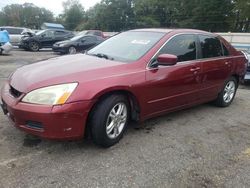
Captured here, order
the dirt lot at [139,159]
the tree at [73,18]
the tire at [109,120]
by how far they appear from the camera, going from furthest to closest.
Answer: the tree at [73,18] → the tire at [109,120] → the dirt lot at [139,159]

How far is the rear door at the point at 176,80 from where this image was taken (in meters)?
4.23

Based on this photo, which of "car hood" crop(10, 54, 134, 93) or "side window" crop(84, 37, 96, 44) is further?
"side window" crop(84, 37, 96, 44)

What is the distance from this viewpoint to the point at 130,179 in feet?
10.2

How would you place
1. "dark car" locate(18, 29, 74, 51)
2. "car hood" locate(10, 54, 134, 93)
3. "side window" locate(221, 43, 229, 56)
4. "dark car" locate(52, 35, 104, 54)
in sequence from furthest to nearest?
"dark car" locate(18, 29, 74, 51)
"dark car" locate(52, 35, 104, 54)
"side window" locate(221, 43, 229, 56)
"car hood" locate(10, 54, 134, 93)

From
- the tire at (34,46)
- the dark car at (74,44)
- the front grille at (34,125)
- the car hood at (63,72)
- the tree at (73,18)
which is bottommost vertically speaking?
the tree at (73,18)

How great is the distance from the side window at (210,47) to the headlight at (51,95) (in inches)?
113

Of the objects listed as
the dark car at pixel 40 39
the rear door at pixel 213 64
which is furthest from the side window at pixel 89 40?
the rear door at pixel 213 64

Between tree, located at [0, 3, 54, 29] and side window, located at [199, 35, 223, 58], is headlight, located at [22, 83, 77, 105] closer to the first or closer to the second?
side window, located at [199, 35, 223, 58]

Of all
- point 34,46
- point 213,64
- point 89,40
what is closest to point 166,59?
point 213,64

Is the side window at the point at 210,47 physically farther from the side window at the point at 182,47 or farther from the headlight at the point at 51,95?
the headlight at the point at 51,95

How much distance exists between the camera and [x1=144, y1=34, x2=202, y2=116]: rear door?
4230 mm

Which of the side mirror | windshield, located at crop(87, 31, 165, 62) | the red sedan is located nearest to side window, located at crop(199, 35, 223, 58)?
the red sedan

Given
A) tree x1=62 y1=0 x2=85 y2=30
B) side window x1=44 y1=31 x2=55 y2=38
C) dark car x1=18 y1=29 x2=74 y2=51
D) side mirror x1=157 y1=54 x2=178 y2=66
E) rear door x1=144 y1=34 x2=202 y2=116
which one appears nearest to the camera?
side mirror x1=157 y1=54 x2=178 y2=66

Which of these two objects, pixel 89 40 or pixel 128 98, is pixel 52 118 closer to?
pixel 128 98
